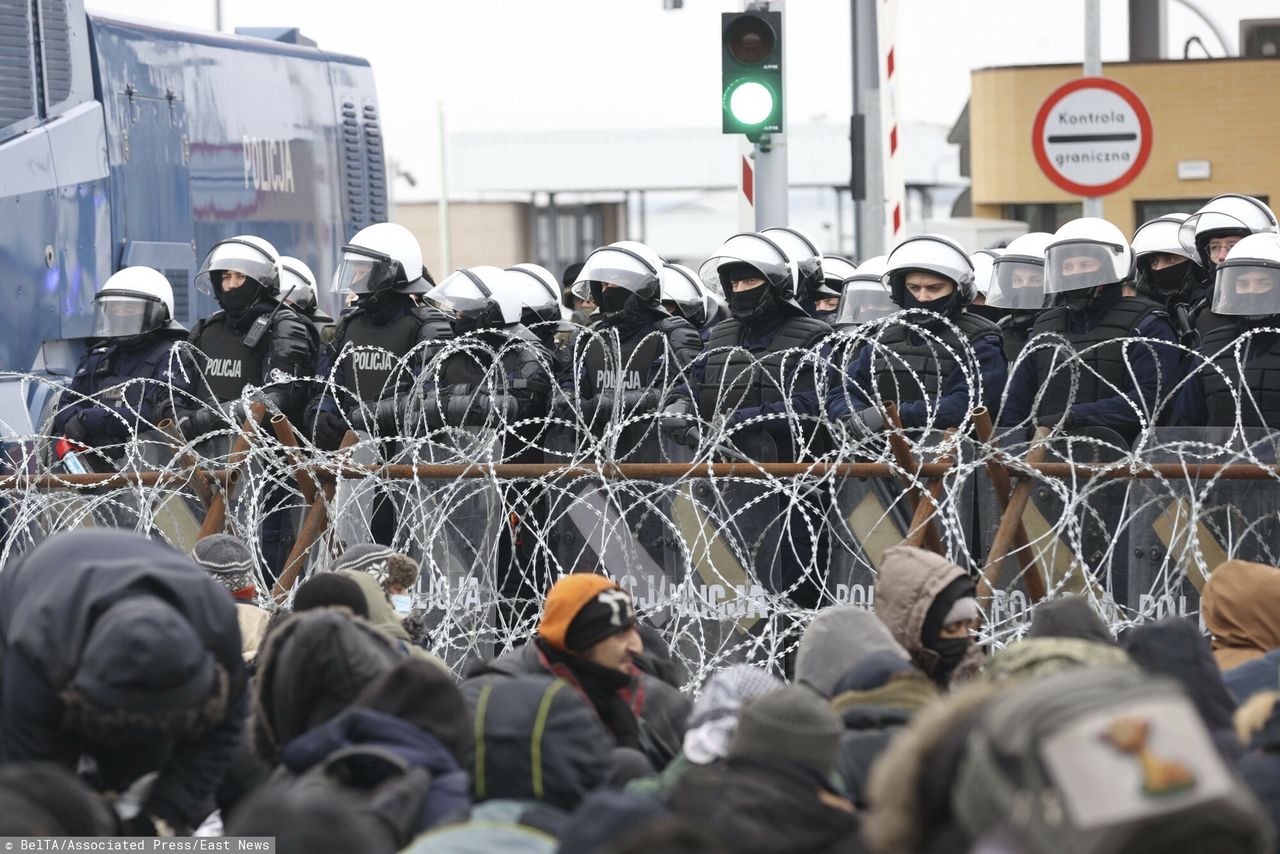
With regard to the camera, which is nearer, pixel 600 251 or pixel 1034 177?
pixel 600 251

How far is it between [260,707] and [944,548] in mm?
3086

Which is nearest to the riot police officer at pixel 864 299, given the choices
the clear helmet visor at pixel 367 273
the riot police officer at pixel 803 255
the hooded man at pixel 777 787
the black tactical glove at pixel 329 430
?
the riot police officer at pixel 803 255

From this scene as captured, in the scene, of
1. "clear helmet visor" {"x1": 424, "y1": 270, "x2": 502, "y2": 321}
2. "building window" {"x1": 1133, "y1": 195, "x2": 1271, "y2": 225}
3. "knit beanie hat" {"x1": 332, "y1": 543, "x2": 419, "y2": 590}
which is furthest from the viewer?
"building window" {"x1": 1133, "y1": 195, "x2": 1271, "y2": 225}

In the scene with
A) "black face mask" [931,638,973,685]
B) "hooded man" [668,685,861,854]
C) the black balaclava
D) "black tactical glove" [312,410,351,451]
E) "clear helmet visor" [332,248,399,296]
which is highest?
"clear helmet visor" [332,248,399,296]

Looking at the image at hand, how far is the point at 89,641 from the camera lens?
395cm

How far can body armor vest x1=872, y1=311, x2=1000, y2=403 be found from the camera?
25.8 feet

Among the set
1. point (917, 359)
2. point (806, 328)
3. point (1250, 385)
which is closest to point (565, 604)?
point (1250, 385)

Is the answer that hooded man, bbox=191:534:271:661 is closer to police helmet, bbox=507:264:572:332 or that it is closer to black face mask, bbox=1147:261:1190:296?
police helmet, bbox=507:264:572:332

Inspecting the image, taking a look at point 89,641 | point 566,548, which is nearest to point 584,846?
point 89,641

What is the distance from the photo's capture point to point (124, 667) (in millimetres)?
3881

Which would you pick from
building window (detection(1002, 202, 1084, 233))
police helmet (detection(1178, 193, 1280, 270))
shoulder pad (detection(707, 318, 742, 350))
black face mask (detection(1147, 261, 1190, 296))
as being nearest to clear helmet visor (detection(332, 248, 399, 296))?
shoulder pad (detection(707, 318, 742, 350))

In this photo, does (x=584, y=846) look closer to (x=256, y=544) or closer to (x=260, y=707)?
(x=260, y=707)

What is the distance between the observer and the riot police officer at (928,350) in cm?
752

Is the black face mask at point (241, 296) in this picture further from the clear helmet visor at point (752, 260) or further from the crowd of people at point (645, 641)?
the clear helmet visor at point (752, 260)
